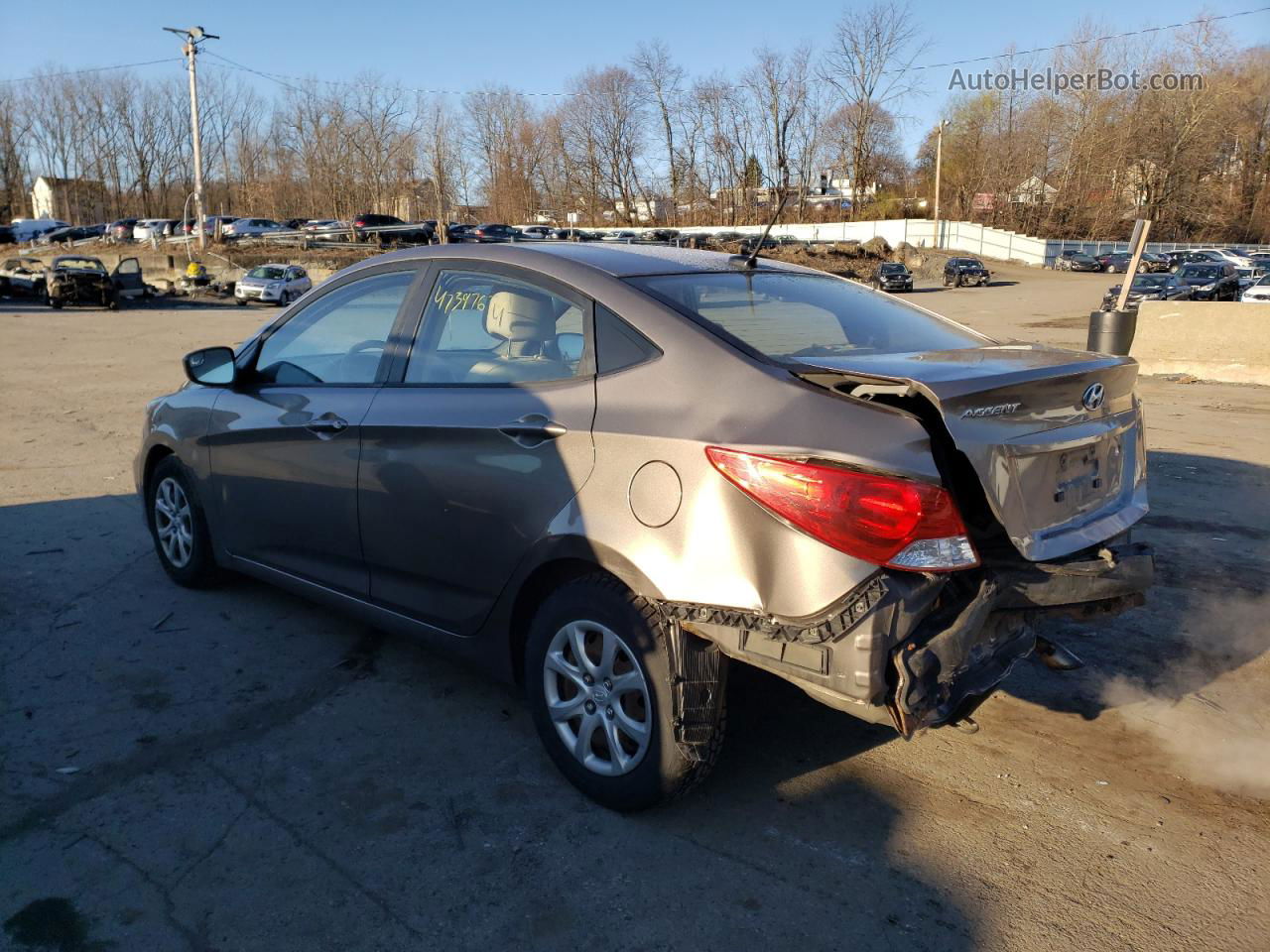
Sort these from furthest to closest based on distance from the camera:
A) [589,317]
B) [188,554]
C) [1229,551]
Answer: [1229,551], [188,554], [589,317]

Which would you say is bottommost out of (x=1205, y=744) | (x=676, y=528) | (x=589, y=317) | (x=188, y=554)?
(x=1205, y=744)

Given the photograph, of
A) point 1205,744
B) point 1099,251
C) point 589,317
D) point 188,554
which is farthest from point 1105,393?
point 1099,251

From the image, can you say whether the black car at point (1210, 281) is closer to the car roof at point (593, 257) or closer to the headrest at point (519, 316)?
the car roof at point (593, 257)

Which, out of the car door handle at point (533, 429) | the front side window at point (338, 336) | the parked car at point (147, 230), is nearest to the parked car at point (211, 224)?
the parked car at point (147, 230)

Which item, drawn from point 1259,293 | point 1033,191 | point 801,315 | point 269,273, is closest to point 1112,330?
point 801,315

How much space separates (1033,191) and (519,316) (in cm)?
8614

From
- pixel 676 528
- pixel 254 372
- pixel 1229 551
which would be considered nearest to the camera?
pixel 676 528

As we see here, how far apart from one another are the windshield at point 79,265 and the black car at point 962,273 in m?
37.4

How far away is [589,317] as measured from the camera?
3.30m

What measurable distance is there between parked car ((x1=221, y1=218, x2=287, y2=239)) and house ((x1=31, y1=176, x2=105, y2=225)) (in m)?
45.1

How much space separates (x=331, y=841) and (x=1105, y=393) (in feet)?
9.28

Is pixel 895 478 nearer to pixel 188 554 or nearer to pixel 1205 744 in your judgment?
pixel 1205 744

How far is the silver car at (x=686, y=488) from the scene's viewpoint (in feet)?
8.73

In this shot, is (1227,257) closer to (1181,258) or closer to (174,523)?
(1181,258)
